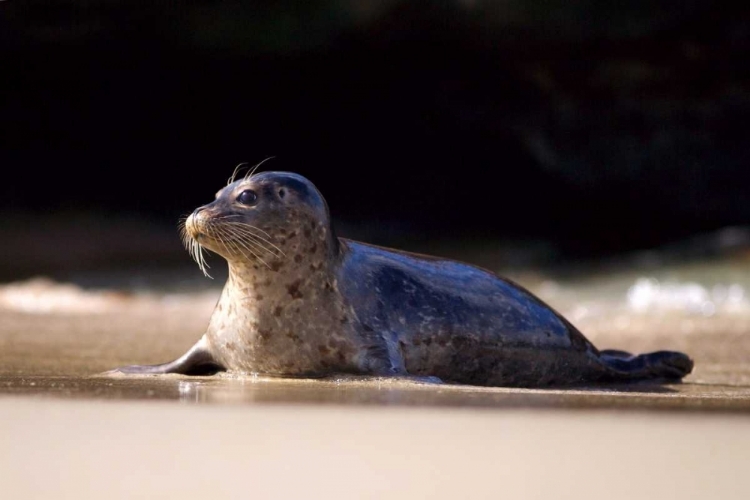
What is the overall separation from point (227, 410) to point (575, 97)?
393 inches

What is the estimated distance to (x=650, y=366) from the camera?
5.82 metres

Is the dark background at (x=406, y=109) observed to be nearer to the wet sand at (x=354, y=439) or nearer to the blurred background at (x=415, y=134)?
the blurred background at (x=415, y=134)

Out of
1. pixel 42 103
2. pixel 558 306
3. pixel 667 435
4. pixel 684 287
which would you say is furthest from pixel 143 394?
pixel 42 103

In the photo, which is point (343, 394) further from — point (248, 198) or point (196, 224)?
point (248, 198)

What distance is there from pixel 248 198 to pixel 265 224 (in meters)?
0.13

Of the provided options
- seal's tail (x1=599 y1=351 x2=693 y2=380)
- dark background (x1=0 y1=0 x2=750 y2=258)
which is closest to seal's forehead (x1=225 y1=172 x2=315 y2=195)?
seal's tail (x1=599 y1=351 x2=693 y2=380)

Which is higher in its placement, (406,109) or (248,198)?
(406,109)

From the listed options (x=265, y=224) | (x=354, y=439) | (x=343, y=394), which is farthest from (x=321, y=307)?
(x=354, y=439)

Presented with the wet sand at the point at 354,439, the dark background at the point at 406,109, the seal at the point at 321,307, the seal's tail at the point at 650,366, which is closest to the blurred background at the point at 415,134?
the dark background at the point at 406,109

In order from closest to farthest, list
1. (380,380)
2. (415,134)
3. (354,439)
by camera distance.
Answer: (354,439) < (380,380) < (415,134)

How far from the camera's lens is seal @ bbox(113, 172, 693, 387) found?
4758mm

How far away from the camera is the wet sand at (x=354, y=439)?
7.17ft

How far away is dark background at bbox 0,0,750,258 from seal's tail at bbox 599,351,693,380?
250 inches

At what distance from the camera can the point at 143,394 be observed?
142 inches
